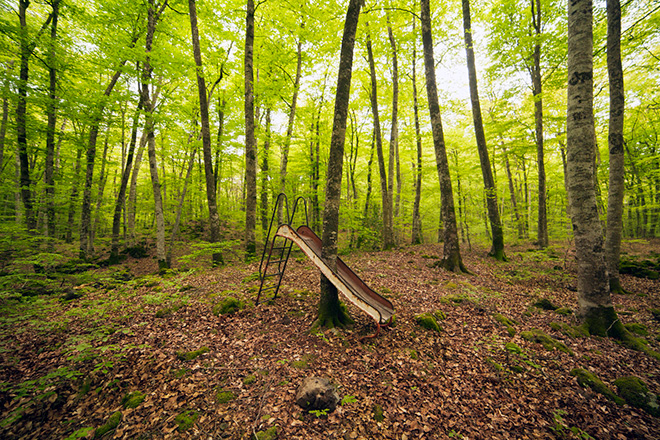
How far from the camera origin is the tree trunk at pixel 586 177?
4.11 m

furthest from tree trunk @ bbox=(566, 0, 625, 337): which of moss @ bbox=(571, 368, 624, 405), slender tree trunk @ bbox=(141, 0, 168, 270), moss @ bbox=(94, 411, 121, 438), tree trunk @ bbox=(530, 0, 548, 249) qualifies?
slender tree trunk @ bbox=(141, 0, 168, 270)

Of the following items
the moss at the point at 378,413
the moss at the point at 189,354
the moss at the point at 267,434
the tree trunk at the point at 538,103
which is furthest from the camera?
the tree trunk at the point at 538,103

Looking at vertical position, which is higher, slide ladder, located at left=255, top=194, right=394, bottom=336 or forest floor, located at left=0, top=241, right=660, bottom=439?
slide ladder, located at left=255, top=194, right=394, bottom=336

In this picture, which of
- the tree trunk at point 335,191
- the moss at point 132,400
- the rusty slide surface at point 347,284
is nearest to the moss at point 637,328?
the rusty slide surface at point 347,284

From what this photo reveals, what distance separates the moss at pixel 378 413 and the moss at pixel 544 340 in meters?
3.17

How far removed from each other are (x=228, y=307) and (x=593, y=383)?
239 inches

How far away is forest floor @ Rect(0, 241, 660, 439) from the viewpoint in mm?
2582

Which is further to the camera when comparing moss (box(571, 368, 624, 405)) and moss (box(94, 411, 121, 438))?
moss (box(571, 368, 624, 405))

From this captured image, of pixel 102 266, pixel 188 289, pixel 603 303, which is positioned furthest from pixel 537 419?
pixel 102 266

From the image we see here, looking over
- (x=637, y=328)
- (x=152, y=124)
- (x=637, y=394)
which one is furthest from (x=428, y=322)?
(x=152, y=124)

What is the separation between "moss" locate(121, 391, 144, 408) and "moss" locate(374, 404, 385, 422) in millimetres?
2919

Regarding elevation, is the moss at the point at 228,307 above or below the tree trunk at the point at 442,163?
below

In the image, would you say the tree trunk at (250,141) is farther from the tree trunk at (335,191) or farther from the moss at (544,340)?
the moss at (544,340)

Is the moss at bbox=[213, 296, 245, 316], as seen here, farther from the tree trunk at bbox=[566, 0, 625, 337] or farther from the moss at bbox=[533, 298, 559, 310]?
the moss at bbox=[533, 298, 559, 310]
